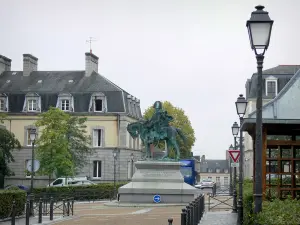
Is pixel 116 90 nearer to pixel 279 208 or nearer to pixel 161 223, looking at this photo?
pixel 161 223

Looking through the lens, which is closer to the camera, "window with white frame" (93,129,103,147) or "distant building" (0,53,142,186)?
"distant building" (0,53,142,186)

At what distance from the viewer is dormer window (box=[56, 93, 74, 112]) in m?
68.6

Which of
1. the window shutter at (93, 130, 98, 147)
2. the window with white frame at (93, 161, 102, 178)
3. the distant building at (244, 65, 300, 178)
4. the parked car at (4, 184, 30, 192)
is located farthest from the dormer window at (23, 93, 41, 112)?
the distant building at (244, 65, 300, 178)

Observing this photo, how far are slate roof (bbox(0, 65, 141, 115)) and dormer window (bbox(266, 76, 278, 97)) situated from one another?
1683 centimetres

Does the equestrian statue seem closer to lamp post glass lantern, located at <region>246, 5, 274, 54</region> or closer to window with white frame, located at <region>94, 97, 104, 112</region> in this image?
lamp post glass lantern, located at <region>246, 5, 274, 54</region>

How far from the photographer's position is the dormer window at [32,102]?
6881 cm

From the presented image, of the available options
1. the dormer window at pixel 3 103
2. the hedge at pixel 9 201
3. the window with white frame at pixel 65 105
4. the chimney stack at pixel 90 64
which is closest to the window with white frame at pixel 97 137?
the window with white frame at pixel 65 105

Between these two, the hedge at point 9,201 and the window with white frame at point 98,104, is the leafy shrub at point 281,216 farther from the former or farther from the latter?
A: the window with white frame at point 98,104

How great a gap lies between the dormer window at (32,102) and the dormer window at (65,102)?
2.17 metres

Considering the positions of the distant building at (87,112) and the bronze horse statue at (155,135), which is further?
the distant building at (87,112)

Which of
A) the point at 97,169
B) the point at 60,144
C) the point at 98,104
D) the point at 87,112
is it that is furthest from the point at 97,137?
the point at 60,144

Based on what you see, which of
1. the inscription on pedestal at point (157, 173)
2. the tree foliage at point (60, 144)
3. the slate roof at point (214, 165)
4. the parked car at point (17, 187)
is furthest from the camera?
the slate roof at point (214, 165)

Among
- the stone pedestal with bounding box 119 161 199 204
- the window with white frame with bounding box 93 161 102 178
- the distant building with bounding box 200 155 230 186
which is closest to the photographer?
the stone pedestal with bounding box 119 161 199 204

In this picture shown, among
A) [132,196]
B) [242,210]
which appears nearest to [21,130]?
[132,196]
